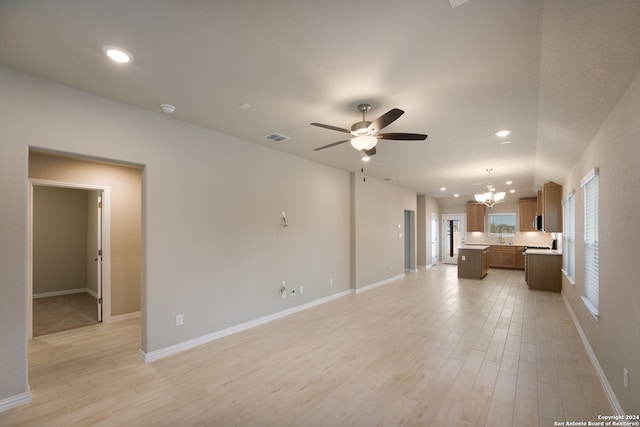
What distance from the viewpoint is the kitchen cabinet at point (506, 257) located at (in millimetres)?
10734

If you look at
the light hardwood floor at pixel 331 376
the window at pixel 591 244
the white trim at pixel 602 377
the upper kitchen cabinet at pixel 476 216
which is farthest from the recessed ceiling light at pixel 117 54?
the upper kitchen cabinet at pixel 476 216

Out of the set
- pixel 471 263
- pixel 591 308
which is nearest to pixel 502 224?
pixel 471 263

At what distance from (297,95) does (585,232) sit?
417 centimetres

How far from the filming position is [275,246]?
491 centimetres

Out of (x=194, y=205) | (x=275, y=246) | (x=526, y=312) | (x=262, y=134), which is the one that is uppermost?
(x=262, y=134)

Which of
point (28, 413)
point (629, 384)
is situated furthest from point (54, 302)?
point (629, 384)

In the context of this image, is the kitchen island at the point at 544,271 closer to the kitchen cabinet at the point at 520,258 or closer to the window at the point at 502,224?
the kitchen cabinet at the point at 520,258

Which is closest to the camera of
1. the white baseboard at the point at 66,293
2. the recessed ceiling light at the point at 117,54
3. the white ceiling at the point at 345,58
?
the white ceiling at the point at 345,58

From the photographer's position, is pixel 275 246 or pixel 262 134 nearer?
pixel 262 134

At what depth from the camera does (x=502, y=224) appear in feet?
38.0

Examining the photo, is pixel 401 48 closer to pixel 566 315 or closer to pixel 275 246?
pixel 275 246

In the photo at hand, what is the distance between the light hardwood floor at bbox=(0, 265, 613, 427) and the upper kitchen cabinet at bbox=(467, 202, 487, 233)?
24.1ft

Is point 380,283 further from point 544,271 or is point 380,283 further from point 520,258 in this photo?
point 520,258

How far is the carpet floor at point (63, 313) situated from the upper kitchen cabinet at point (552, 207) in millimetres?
9598
